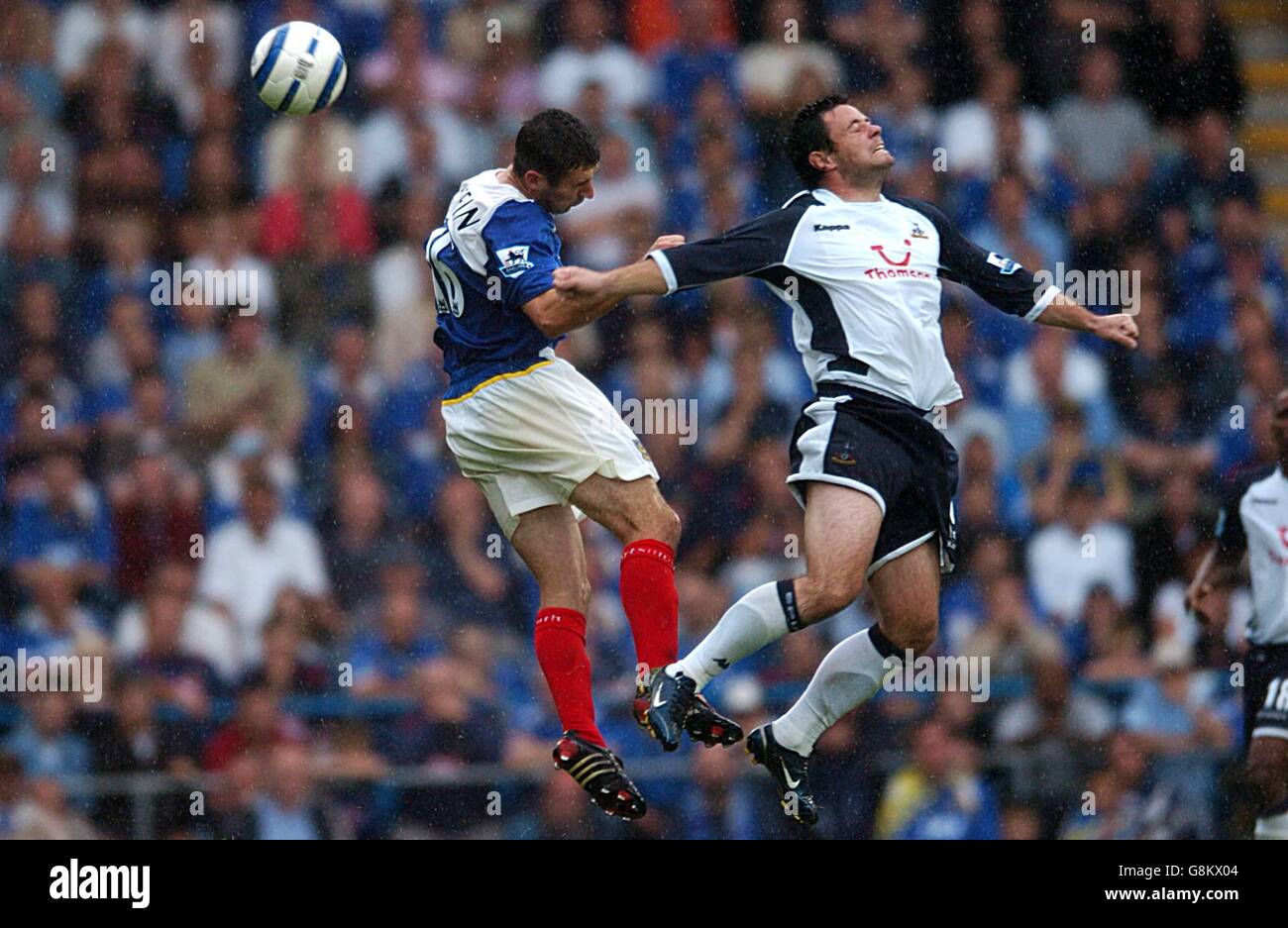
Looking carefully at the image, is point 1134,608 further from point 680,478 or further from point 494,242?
point 494,242

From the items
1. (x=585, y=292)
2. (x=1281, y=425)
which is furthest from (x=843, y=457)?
(x=1281, y=425)

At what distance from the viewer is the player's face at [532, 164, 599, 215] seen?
789cm

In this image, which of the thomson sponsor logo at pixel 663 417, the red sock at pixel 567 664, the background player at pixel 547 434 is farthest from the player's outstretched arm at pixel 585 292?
the thomson sponsor logo at pixel 663 417

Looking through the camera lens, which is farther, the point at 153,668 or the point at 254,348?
the point at 254,348

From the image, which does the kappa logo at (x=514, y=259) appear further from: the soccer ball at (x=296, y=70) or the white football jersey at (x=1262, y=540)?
the white football jersey at (x=1262, y=540)

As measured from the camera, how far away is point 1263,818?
986 cm

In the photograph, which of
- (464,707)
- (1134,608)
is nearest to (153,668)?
(464,707)

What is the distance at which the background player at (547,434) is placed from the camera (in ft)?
25.7

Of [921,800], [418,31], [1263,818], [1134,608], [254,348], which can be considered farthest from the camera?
[418,31]

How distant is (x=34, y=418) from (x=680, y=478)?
3746 millimetres

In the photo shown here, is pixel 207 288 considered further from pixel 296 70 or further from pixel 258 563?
pixel 296 70

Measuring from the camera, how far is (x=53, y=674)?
37.7 ft

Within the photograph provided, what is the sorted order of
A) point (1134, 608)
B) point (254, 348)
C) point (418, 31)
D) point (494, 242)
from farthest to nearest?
point (418, 31) < point (254, 348) < point (1134, 608) < point (494, 242)
